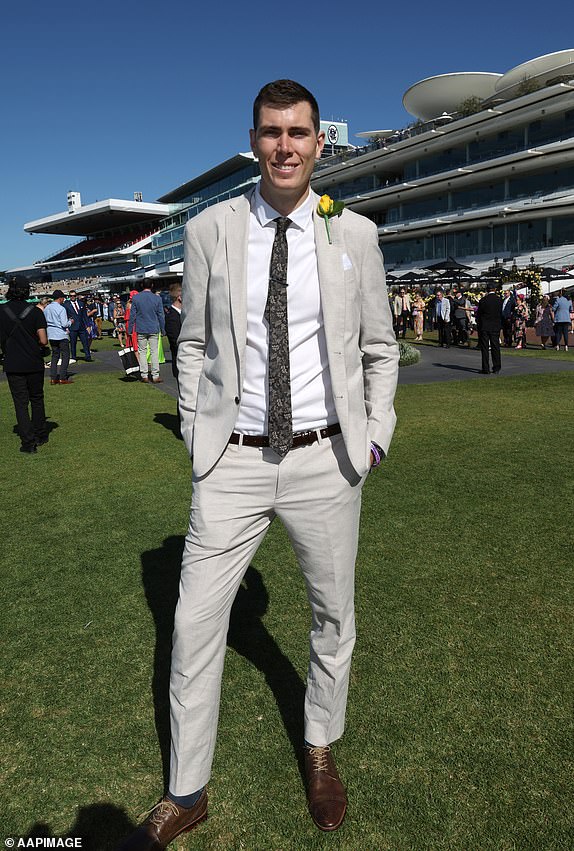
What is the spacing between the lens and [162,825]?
6.73 feet

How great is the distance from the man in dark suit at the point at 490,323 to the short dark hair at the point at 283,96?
40.1ft

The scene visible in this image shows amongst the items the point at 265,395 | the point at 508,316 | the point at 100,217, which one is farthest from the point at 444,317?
the point at 100,217

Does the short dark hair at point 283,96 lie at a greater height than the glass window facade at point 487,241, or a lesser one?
lesser

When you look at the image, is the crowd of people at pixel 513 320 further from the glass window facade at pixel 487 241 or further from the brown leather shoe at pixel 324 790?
the glass window facade at pixel 487 241

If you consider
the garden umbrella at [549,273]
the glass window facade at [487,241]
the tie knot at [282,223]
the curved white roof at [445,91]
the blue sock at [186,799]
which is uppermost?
the curved white roof at [445,91]

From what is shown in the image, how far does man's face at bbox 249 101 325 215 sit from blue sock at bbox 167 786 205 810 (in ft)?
6.58

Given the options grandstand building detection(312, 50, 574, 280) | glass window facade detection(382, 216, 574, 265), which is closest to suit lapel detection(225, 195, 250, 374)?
grandstand building detection(312, 50, 574, 280)

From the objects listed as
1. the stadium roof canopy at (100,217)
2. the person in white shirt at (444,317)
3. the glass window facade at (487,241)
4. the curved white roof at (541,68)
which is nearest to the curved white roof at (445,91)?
the curved white roof at (541,68)

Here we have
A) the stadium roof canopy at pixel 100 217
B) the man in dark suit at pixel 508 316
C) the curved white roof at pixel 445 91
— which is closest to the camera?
the man in dark suit at pixel 508 316

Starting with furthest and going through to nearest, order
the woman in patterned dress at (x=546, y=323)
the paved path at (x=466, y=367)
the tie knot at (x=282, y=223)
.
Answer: the woman in patterned dress at (x=546, y=323) < the paved path at (x=466, y=367) < the tie knot at (x=282, y=223)

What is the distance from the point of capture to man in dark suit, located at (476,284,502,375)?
13.4 metres

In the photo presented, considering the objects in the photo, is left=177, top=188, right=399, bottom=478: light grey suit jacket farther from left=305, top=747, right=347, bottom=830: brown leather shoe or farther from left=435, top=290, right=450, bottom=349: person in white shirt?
left=435, top=290, right=450, bottom=349: person in white shirt

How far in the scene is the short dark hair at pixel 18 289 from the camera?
282 inches

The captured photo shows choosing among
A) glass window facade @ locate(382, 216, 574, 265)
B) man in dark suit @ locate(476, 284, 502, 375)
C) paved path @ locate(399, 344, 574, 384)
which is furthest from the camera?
glass window facade @ locate(382, 216, 574, 265)
